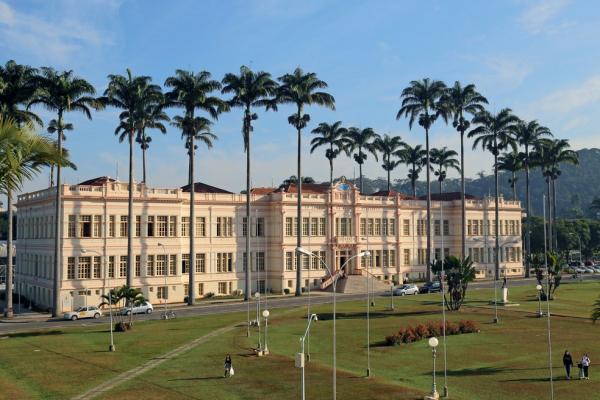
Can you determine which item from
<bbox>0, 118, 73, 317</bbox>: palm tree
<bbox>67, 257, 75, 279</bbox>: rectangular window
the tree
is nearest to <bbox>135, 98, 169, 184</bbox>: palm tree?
<bbox>67, 257, 75, 279</bbox>: rectangular window

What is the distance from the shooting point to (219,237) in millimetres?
87312

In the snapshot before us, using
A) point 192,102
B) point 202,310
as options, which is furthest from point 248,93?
point 202,310

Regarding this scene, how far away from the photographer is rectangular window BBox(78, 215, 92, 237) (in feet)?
242

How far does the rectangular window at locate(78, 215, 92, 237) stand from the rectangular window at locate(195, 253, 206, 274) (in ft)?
51.2

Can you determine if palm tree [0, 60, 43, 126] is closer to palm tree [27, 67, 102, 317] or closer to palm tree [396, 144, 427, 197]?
palm tree [27, 67, 102, 317]

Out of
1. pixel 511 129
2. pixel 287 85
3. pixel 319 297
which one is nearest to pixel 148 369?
pixel 319 297

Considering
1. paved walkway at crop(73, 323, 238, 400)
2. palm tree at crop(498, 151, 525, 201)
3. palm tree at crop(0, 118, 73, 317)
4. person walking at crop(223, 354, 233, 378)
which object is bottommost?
paved walkway at crop(73, 323, 238, 400)

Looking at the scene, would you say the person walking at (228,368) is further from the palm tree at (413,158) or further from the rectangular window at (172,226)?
the palm tree at (413,158)

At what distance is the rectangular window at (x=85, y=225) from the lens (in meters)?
73.9

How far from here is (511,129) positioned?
107312 millimetres

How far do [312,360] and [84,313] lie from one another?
34776 millimetres

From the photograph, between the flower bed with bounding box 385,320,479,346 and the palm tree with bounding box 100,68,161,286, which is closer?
the flower bed with bounding box 385,320,479,346

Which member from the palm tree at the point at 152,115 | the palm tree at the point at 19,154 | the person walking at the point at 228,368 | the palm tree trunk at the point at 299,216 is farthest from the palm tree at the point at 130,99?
the palm tree at the point at 19,154

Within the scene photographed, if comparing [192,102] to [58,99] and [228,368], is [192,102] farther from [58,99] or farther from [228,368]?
[228,368]
